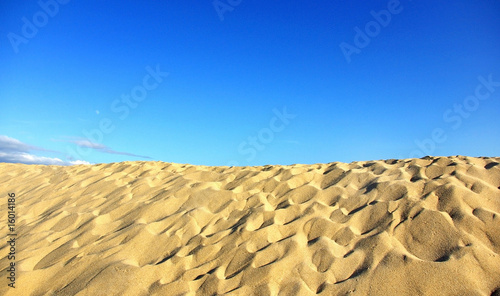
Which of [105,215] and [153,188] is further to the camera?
[153,188]

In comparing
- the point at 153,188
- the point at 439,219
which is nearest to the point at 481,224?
the point at 439,219

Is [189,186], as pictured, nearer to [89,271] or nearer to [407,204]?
[89,271]

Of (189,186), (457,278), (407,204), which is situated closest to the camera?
(457,278)

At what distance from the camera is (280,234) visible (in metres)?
3.17

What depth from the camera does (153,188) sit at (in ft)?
15.5

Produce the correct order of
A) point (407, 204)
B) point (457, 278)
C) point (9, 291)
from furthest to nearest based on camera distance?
point (407, 204)
point (9, 291)
point (457, 278)

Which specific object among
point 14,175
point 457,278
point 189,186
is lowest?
point 457,278

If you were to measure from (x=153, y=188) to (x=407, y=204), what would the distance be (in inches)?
135

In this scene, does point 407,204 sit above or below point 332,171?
below

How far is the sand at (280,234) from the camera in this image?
2.53 metres

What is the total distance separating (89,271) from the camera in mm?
3014

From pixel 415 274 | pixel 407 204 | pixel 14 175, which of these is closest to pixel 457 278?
pixel 415 274

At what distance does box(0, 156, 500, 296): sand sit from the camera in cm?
253

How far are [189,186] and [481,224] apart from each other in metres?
3.39
